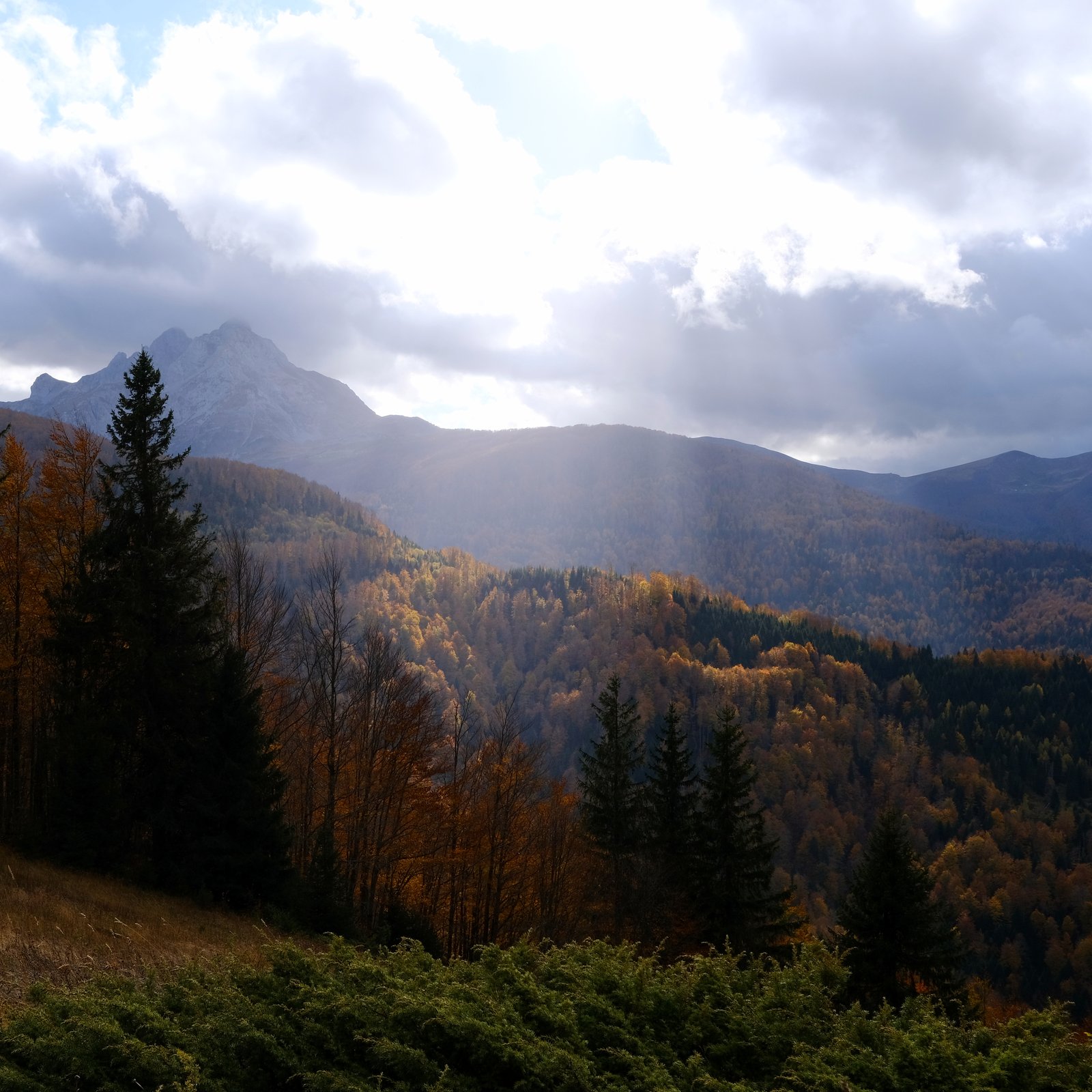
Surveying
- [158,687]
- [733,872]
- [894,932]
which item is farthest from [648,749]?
[158,687]

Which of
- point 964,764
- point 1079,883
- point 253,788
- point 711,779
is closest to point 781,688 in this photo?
point 964,764

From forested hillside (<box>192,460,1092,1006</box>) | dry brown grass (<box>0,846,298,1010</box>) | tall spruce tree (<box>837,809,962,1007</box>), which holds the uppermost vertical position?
dry brown grass (<box>0,846,298,1010</box>)

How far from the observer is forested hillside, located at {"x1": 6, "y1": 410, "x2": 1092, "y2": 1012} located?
2783 cm

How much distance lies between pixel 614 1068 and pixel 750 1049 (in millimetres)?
1886

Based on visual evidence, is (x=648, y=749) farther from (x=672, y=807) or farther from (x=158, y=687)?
(x=158, y=687)

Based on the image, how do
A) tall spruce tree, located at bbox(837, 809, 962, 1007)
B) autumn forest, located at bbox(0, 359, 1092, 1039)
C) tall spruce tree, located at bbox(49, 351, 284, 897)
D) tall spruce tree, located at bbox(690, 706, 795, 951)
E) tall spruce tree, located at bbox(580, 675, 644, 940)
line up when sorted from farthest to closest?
tall spruce tree, located at bbox(580, 675, 644, 940) → tall spruce tree, located at bbox(690, 706, 795, 951) → tall spruce tree, located at bbox(837, 809, 962, 1007) → autumn forest, located at bbox(0, 359, 1092, 1039) → tall spruce tree, located at bbox(49, 351, 284, 897)

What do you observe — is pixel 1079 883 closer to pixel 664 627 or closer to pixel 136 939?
pixel 664 627

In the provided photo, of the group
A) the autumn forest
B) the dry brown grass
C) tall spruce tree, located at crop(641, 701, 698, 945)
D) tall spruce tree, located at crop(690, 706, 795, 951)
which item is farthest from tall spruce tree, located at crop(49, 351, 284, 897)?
tall spruce tree, located at crop(690, 706, 795, 951)

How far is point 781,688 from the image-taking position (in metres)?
163

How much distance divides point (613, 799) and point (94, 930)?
778 inches

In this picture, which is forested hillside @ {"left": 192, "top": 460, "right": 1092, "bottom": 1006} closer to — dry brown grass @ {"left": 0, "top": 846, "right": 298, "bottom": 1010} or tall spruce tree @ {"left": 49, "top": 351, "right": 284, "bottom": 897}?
tall spruce tree @ {"left": 49, "top": 351, "right": 284, "bottom": 897}

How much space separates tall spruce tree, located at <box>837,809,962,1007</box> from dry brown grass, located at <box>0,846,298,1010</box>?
16.9 m

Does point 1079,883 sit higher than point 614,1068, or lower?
lower

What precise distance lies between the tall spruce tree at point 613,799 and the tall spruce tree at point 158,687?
12595mm
